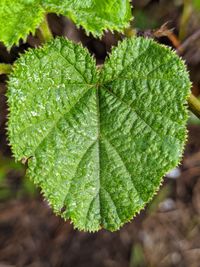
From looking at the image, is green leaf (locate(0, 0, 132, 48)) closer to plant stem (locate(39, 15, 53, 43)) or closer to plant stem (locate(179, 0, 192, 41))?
plant stem (locate(39, 15, 53, 43))

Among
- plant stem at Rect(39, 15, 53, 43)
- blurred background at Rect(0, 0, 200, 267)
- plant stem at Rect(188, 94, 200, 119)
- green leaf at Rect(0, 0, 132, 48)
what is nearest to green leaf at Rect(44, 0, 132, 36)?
green leaf at Rect(0, 0, 132, 48)

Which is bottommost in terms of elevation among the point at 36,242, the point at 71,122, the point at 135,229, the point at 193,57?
the point at 135,229

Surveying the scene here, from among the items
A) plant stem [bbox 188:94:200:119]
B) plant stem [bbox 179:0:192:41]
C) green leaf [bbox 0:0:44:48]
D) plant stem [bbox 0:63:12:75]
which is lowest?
plant stem [bbox 188:94:200:119]

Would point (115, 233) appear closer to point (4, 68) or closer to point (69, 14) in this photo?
point (4, 68)

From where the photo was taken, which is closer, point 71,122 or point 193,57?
point 71,122

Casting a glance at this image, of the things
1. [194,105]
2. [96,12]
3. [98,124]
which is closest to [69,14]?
[96,12]

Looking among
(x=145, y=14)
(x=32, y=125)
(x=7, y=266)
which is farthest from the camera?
(x=7, y=266)

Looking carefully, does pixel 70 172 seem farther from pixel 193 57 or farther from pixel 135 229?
pixel 135 229

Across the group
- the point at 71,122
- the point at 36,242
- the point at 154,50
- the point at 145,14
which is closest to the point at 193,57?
the point at 145,14
